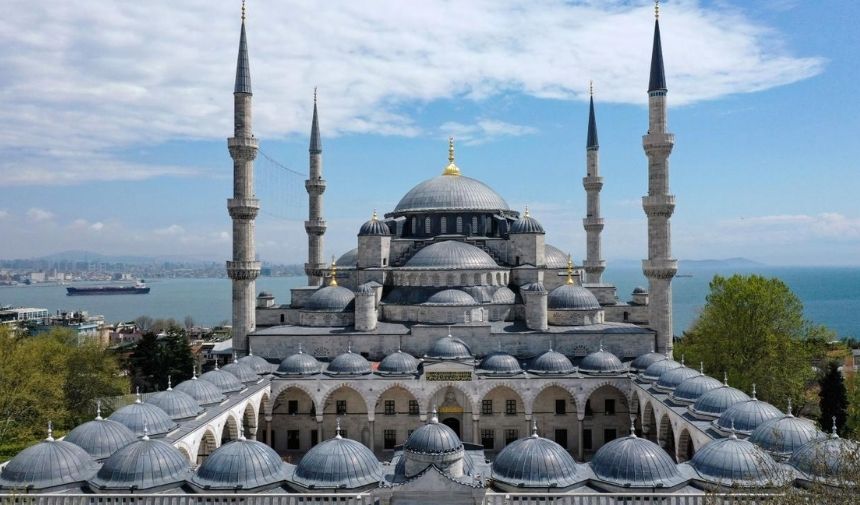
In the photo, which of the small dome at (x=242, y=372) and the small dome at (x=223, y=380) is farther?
the small dome at (x=242, y=372)

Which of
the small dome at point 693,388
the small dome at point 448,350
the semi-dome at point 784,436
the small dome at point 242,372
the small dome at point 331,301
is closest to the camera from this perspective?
the semi-dome at point 784,436

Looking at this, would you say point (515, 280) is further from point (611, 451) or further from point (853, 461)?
point (853, 461)

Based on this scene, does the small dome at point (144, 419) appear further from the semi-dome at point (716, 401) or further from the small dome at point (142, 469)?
the semi-dome at point (716, 401)

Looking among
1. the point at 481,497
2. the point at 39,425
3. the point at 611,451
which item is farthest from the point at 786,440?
the point at 39,425

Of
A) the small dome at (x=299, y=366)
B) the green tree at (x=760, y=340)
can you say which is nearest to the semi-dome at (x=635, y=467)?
the small dome at (x=299, y=366)

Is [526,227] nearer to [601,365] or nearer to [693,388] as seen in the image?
[601,365]

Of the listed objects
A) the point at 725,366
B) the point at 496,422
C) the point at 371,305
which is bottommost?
the point at 496,422

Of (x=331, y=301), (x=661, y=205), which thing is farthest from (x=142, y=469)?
(x=661, y=205)
